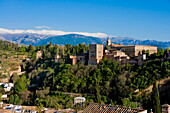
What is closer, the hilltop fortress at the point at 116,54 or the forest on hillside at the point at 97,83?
the forest on hillside at the point at 97,83

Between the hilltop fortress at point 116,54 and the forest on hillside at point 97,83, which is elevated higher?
the hilltop fortress at point 116,54

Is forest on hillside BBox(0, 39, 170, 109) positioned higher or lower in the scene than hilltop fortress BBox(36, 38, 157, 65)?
lower

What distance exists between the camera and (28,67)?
5756cm

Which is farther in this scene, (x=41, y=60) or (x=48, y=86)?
(x=41, y=60)

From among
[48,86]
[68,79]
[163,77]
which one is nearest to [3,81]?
[48,86]

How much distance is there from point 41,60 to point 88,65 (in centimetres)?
1980

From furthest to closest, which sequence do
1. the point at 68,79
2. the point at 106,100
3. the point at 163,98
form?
the point at 68,79 → the point at 106,100 → the point at 163,98

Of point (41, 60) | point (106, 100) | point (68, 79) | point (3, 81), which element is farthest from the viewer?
point (41, 60)

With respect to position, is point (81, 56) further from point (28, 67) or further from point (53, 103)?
point (28, 67)

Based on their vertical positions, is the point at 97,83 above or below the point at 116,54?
below

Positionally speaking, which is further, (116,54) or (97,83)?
(116,54)

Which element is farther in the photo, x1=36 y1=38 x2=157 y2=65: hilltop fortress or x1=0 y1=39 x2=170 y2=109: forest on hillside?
x1=36 y1=38 x2=157 y2=65: hilltop fortress

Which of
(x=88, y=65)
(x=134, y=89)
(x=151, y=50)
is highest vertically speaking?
(x=151, y=50)

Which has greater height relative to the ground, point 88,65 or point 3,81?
point 88,65
